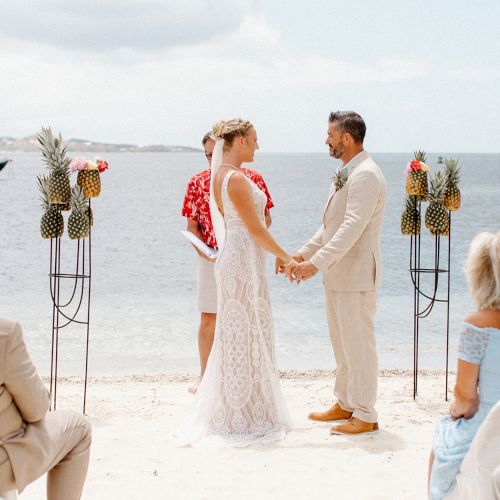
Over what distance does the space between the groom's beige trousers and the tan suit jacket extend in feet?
8.09

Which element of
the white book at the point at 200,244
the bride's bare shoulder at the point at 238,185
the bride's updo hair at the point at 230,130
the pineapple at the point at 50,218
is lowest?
the white book at the point at 200,244

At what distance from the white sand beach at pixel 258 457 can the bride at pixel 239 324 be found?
9.1 inches

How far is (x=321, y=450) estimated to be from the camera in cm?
485

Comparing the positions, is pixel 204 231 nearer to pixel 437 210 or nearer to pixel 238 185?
pixel 238 185

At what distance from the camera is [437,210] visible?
A: 6047 mm

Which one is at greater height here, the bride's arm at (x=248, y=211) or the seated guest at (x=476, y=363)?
the bride's arm at (x=248, y=211)

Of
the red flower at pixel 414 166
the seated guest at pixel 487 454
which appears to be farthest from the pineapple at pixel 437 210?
the seated guest at pixel 487 454

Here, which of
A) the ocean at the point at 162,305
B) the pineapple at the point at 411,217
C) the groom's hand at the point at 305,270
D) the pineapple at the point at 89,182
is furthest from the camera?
the ocean at the point at 162,305

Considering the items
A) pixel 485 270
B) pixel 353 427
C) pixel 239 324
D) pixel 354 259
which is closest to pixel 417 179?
pixel 354 259

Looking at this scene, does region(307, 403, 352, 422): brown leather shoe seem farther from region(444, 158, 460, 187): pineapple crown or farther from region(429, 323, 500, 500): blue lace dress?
region(429, 323, 500, 500): blue lace dress

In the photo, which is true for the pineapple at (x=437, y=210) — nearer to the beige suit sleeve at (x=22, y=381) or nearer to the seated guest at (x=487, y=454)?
the seated guest at (x=487, y=454)

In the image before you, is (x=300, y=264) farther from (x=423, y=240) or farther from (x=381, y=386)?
(x=423, y=240)

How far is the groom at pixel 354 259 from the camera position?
500 cm

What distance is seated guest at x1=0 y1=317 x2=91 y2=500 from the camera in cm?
282
